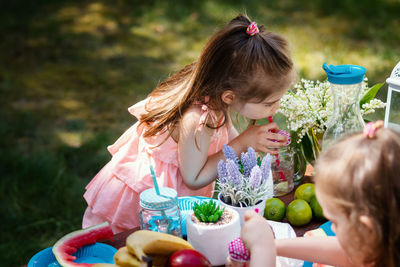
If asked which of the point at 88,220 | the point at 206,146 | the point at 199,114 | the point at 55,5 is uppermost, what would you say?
the point at 55,5

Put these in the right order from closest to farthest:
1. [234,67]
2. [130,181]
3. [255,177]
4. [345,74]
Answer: [255,177], [345,74], [234,67], [130,181]

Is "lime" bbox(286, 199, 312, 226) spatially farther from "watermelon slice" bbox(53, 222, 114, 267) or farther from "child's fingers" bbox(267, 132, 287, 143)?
"watermelon slice" bbox(53, 222, 114, 267)

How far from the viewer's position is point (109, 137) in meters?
3.82

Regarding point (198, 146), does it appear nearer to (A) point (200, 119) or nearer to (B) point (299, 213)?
(A) point (200, 119)

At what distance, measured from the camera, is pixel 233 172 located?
4.76 ft

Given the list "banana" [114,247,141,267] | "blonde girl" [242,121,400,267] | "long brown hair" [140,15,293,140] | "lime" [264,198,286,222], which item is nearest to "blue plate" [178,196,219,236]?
"lime" [264,198,286,222]

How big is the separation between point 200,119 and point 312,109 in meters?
0.43

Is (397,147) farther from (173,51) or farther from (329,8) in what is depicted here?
(329,8)

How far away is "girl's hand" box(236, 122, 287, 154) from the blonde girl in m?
0.66

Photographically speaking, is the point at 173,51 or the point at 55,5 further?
the point at 55,5

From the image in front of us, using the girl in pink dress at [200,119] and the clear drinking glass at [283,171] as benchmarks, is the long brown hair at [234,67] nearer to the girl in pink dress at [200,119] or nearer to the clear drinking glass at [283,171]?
the girl in pink dress at [200,119]

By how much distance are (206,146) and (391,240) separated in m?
0.99

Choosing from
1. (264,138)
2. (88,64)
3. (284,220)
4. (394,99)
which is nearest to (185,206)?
(284,220)

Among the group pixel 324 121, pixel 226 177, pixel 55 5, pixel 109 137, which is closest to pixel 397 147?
pixel 226 177
